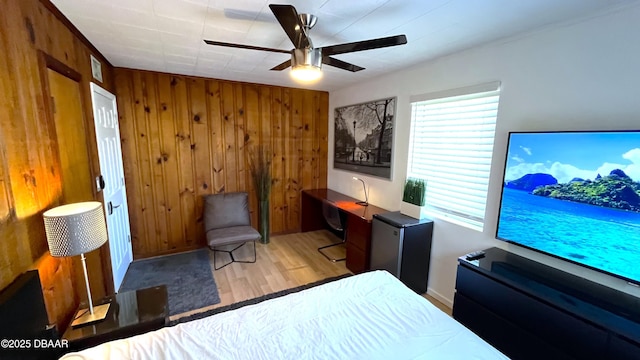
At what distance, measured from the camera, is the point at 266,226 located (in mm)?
3912

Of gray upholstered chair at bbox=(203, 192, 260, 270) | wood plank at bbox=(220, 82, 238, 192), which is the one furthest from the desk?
wood plank at bbox=(220, 82, 238, 192)

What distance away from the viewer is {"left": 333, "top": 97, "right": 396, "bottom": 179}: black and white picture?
3125 millimetres

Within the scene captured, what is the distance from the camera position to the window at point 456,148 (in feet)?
7.18

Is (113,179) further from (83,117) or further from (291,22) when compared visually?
(291,22)

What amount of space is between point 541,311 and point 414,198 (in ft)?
4.34

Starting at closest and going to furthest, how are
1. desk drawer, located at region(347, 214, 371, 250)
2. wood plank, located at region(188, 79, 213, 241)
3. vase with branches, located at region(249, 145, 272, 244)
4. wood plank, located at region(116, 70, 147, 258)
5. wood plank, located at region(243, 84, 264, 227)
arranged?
desk drawer, located at region(347, 214, 371, 250), wood plank, located at region(116, 70, 147, 258), wood plank, located at region(188, 79, 213, 241), wood plank, located at region(243, 84, 264, 227), vase with branches, located at region(249, 145, 272, 244)

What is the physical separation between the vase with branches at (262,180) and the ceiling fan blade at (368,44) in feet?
8.17

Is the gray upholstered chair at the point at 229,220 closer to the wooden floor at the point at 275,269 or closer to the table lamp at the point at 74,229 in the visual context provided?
the wooden floor at the point at 275,269

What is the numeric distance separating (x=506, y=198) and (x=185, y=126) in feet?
11.6

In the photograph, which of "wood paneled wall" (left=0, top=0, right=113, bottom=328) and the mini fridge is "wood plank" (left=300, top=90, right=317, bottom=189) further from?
"wood paneled wall" (left=0, top=0, right=113, bottom=328)

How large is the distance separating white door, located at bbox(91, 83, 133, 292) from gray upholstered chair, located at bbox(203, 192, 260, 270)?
34.1 inches

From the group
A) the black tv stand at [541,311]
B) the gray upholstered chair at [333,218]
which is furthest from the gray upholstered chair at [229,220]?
the black tv stand at [541,311]

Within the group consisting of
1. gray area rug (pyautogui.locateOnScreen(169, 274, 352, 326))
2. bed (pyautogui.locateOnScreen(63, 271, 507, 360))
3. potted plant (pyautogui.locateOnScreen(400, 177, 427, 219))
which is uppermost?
potted plant (pyautogui.locateOnScreen(400, 177, 427, 219))

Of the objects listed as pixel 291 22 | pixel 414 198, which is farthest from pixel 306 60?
pixel 414 198
